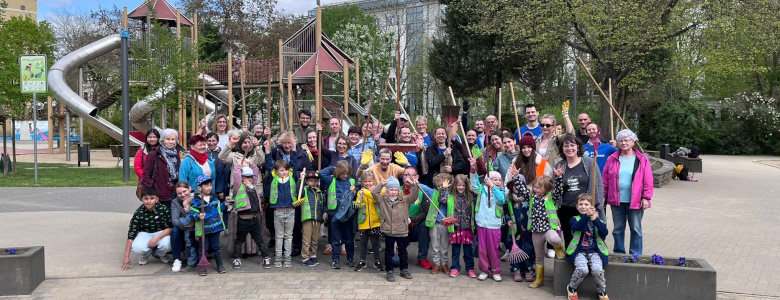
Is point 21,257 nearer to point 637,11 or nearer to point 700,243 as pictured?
point 700,243

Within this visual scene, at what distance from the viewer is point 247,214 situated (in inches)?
288

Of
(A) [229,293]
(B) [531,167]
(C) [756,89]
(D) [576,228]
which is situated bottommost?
(A) [229,293]

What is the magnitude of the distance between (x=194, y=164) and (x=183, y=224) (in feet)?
2.40

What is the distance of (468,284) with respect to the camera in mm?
6582

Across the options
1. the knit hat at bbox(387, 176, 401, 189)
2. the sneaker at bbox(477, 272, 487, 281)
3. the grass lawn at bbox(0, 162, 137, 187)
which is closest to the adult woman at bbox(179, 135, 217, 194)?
the knit hat at bbox(387, 176, 401, 189)

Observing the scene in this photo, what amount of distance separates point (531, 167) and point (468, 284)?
4.69 feet

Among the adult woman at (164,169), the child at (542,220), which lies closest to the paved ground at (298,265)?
the child at (542,220)

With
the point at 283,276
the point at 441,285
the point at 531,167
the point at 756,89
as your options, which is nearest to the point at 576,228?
the point at 531,167

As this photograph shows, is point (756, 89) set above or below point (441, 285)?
above

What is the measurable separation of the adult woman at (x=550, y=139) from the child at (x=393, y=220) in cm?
174

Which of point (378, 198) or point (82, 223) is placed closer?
point (378, 198)

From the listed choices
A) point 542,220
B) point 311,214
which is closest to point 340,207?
point 311,214

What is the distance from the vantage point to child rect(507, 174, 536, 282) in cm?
675

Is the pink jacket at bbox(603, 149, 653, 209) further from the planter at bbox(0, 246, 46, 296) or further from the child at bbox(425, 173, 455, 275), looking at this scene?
the planter at bbox(0, 246, 46, 296)
